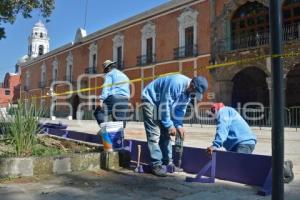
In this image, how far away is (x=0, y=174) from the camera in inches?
193

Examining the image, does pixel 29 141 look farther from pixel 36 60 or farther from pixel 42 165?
pixel 36 60

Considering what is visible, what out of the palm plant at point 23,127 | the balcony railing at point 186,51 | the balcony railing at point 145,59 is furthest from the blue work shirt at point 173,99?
the balcony railing at point 145,59

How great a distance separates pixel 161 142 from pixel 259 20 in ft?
62.8

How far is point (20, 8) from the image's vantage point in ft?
43.0

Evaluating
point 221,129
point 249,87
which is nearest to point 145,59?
point 249,87

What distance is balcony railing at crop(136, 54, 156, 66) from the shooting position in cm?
3199

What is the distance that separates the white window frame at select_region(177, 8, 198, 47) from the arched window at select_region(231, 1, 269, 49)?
3.37m

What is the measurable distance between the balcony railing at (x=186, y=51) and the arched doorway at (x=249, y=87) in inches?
133

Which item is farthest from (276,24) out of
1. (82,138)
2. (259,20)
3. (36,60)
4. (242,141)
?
(36,60)

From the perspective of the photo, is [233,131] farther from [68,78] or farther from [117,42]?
[68,78]

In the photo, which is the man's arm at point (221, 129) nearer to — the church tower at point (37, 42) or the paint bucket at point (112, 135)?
the paint bucket at point (112, 135)

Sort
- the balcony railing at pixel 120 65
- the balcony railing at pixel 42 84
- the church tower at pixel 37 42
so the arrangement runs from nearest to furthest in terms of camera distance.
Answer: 1. the balcony railing at pixel 120 65
2. the balcony railing at pixel 42 84
3. the church tower at pixel 37 42

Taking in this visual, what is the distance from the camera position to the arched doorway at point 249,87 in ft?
83.1

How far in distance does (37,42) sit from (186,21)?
150 feet
